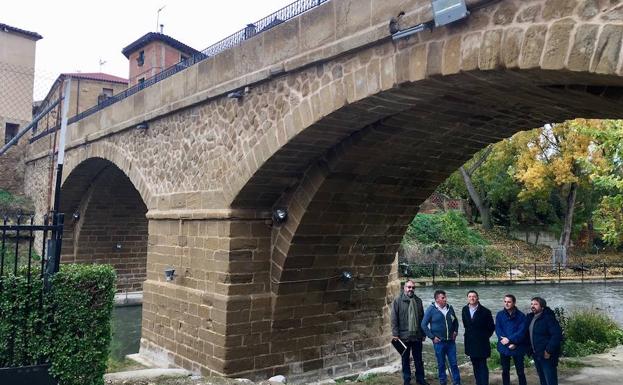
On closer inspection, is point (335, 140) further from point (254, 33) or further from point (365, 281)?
point (365, 281)

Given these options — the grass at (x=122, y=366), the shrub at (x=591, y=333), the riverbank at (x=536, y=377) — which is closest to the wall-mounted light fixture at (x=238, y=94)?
the riverbank at (x=536, y=377)

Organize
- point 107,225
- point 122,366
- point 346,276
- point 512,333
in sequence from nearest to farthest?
point 512,333
point 346,276
point 122,366
point 107,225

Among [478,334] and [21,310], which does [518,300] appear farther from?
[21,310]

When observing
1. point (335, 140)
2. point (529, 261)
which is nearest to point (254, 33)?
point (335, 140)

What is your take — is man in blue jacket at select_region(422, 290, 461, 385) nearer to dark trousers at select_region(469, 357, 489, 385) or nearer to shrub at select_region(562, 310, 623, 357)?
dark trousers at select_region(469, 357, 489, 385)

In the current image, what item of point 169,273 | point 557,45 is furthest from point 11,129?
point 557,45

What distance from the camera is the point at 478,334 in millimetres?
6438

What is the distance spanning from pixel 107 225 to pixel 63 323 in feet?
47.1

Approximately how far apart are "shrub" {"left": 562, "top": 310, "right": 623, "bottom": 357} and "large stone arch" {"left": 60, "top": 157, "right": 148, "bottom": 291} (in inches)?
484

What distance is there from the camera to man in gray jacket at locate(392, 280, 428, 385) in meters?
7.35

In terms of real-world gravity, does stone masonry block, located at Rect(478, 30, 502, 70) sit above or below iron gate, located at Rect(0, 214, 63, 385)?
above

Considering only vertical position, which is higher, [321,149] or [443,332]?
[321,149]

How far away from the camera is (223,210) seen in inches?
311

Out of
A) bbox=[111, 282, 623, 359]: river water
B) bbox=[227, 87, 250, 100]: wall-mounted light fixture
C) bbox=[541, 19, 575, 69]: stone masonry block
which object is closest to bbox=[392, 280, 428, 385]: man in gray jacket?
bbox=[227, 87, 250, 100]: wall-mounted light fixture
